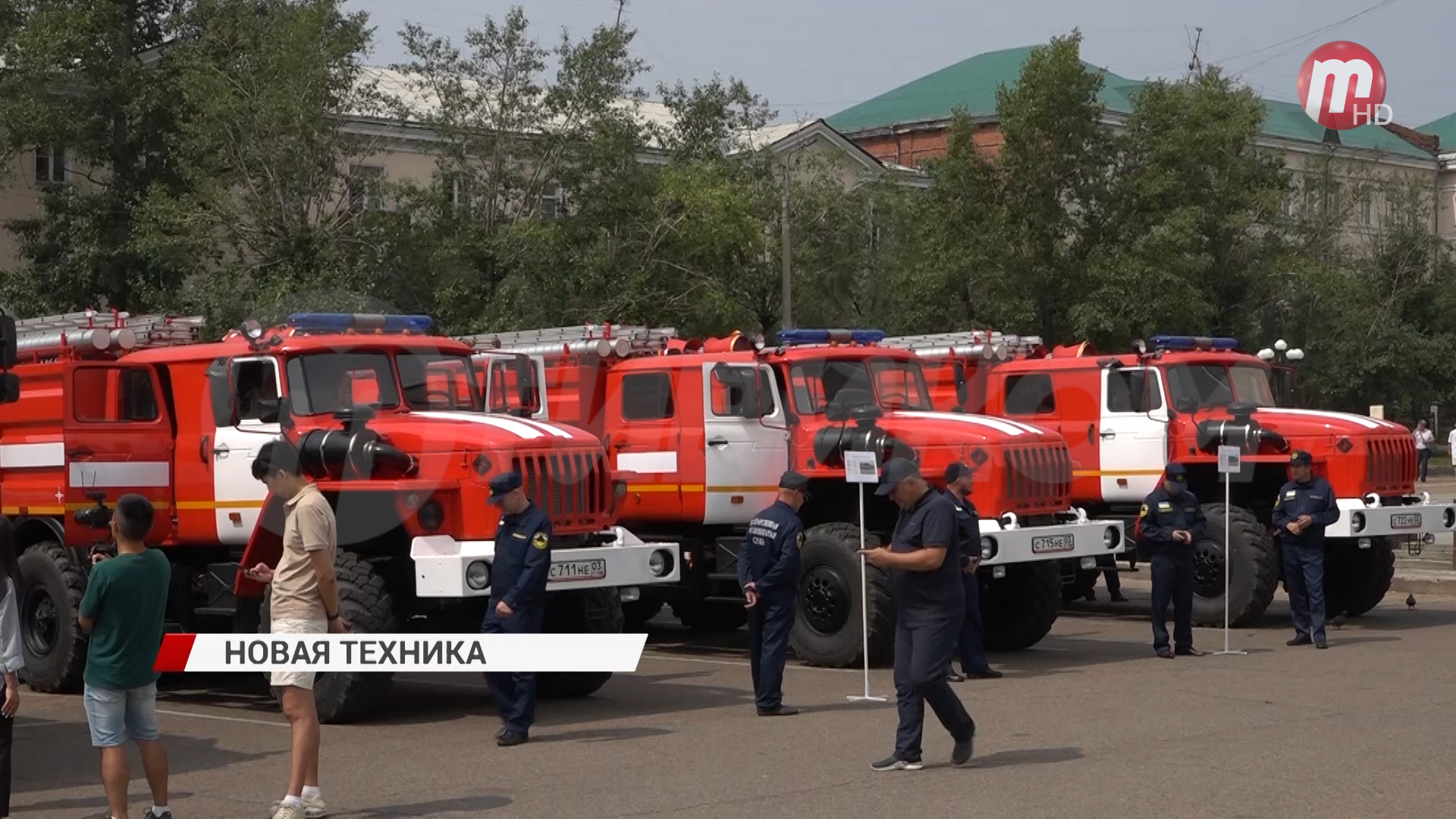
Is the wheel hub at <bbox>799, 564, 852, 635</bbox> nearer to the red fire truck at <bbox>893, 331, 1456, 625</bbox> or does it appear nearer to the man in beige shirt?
the red fire truck at <bbox>893, 331, 1456, 625</bbox>

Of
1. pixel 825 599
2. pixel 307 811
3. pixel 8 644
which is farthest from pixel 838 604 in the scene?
pixel 8 644

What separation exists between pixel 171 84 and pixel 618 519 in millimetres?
16576

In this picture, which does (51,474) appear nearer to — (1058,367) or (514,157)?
(1058,367)

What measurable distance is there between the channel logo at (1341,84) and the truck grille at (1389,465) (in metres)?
37.3

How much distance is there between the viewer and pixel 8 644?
864cm

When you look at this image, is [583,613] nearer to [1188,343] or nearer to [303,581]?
[303,581]

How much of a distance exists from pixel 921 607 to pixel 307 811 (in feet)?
11.2

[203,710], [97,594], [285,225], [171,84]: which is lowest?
[203,710]

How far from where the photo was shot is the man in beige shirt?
8.96 metres

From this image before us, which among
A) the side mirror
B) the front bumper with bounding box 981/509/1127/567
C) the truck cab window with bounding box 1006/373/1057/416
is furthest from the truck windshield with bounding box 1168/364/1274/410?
the side mirror

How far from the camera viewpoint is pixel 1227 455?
17250 millimetres

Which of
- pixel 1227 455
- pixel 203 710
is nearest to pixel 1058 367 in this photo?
pixel 1227 455

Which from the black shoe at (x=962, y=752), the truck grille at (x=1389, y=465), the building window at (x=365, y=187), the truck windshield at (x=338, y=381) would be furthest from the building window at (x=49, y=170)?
the black shoe at (x=962, y=752)
